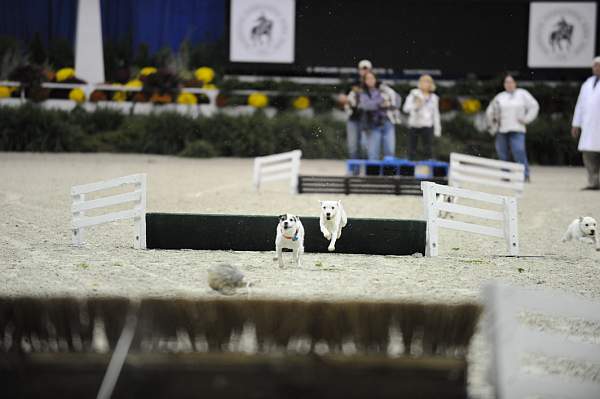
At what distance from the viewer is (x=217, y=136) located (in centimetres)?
2136

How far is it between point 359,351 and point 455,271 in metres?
3.90

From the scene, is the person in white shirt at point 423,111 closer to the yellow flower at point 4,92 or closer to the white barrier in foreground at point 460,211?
the white barrier in foreground at point 460,211

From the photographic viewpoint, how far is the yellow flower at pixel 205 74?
76.7 ft

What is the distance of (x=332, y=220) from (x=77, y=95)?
15068 millimetres

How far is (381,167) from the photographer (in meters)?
15.0

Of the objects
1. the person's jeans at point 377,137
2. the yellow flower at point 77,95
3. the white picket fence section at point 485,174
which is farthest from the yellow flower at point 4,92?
the white picket fence section at point 485,174

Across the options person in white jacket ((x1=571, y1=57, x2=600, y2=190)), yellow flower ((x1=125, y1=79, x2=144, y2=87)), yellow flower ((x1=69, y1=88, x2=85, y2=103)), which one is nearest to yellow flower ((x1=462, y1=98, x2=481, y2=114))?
yellow flower ((x1=125, y1=79, x2=144, y2=87))

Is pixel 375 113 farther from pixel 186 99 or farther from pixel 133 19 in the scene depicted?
pixel 133 19

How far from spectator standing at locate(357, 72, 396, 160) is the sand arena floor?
1.61 m

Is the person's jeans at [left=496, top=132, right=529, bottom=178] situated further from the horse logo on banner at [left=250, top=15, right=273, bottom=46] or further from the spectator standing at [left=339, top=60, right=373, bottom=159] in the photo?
the horse logo on banner at [left=250, top=15, right=273, bottom=46]

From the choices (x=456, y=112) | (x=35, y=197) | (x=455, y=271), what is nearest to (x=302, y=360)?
(x=455, y=271)

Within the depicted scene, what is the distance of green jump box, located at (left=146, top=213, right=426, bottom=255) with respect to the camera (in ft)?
29.6

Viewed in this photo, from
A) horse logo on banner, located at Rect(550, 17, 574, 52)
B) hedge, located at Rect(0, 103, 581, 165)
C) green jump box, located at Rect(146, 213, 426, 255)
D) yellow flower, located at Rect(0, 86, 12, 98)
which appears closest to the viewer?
green jump box, located at Rect(146, 213, 426, 255)

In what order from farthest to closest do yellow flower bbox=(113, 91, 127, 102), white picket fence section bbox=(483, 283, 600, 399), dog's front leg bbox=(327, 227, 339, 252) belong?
yellow flower bbox=(113, 91, 127, 102) → dog's front leg bbox=(327, 227, 339, 252) → white picket fence section bbox=(483, 283, 600, 399)
